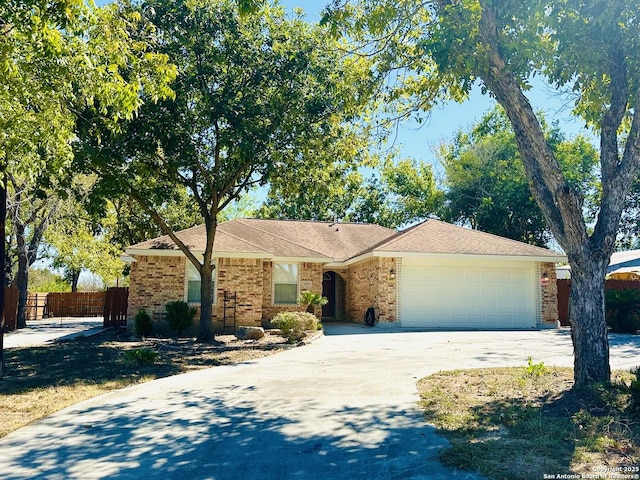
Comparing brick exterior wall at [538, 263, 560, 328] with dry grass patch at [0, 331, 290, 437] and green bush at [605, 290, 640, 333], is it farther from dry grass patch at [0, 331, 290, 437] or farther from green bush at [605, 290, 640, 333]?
dry grass patch at [0, 331, 290, 437]

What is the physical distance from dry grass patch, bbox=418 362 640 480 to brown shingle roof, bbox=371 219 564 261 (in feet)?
38.1

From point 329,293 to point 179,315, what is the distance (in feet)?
34.3

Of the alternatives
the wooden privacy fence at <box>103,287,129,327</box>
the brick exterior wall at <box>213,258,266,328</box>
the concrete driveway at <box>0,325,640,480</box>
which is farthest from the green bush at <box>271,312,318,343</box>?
the wooden privacy fence at <box>103,287,129,327</box>

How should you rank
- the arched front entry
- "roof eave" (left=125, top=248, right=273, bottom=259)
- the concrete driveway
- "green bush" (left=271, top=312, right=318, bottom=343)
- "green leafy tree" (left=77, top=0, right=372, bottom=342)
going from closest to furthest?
the concrete driveway, "green leafy tree" (left=77, top=0, right=372, bottom=342), "green bush" (left=271, top=312, right=318, bottom=343), "roof eave" (left=125, top=248, right=273, bottom=259), the arched front entry

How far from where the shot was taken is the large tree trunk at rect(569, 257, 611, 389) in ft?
22.7

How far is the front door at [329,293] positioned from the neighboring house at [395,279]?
463cm

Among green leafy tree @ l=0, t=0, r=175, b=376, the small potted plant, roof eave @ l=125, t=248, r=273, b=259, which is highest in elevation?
green leafy tree @ l=0, t=0, r=175, b=376

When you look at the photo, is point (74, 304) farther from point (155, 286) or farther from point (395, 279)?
point (395, 279)

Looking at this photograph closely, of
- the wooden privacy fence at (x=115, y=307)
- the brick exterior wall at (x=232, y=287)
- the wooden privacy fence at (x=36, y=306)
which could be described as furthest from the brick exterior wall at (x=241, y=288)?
the wooden privacy fence at (x=36, y=306)

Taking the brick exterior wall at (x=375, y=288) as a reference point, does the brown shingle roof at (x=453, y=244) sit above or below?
above

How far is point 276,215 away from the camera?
40.3m

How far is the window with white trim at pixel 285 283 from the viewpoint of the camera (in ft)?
67.5

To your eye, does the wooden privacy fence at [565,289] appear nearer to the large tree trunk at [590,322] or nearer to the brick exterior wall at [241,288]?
the brick exterior wall at [241,288]

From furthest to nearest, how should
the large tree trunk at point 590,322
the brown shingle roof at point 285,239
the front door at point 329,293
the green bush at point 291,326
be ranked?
the front door at point 329,293 < the brown shingle roof at point 285,239 < the green bush at point 291,326 < the large tree trunk at point 590,322
